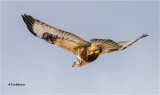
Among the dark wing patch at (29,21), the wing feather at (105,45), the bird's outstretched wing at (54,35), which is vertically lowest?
the wing feather at (105,45)

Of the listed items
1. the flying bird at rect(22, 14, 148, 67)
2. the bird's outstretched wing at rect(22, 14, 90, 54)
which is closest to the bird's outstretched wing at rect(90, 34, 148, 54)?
the flying bird at rect(22, 14, 148, 67)

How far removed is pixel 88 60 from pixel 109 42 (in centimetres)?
79

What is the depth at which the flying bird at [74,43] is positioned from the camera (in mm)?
6863

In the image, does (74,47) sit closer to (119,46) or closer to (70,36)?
(70,36)

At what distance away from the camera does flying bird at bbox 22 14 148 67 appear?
686 cm

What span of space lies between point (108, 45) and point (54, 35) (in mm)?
1503

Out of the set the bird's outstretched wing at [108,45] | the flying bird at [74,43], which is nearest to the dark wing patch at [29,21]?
the flying bird at [74,43]

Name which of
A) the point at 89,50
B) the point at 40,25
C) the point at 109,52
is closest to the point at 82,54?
the point at 89,50

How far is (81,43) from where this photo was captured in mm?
6973

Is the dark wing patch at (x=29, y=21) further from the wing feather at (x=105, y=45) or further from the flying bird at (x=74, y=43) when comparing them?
the wing feather at (x=105, y=45)

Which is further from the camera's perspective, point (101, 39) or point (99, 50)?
point (99, 50)

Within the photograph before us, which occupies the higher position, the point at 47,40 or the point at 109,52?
the point at 47,40

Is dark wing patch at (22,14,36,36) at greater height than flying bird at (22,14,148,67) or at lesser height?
greater

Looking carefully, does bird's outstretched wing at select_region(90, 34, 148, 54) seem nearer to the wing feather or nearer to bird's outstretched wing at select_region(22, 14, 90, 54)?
the wing feather
